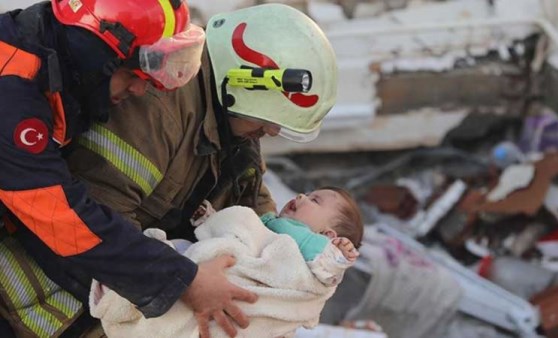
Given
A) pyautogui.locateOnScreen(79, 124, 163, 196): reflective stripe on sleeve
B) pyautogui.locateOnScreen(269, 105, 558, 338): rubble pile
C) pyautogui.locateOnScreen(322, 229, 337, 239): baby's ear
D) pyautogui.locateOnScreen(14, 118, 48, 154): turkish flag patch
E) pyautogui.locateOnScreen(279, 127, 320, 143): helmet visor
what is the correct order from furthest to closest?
pyautogui.locateOnScreen(269, 105, 558, 338): rubble pile, pyautogui.locateOnScreen(322, 229, 337, 239): baby's ear, pyautogui.locateOnScreen(279, 127, 320, 143): helmet visor, pyautogui.locateOnScreen(79, 124, 163, 196): reflective stripe on sleeve, pyautogui.locateOnScreen(14, 118, 48, 154): turkish flag patch

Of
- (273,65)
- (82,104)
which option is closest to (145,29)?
(82,104)

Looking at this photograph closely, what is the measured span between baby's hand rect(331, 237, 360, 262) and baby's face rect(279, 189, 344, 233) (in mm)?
180

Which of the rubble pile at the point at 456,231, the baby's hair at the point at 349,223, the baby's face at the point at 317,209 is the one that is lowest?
the rubble pile at the point at 456,231

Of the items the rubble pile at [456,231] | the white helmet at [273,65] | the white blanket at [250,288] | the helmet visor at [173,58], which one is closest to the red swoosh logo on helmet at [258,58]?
the white helmet at [273,65]

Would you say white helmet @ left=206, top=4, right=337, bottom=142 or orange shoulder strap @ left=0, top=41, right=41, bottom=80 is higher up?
orange shoulder strap @ left=0, top=41, right=41, bottom=80

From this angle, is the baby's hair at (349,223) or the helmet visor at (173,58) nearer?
the helmet visor at (173,58)

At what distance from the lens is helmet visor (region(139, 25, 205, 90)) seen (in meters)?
2.21

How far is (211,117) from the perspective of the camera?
2588 mm

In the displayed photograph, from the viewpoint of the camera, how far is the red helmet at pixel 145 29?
2.17 meters

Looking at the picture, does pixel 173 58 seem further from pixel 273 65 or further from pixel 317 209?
pixel 317 209

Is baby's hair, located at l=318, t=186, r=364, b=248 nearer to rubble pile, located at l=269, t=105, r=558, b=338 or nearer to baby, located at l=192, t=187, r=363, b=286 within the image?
baby, located at l=192, t=187, r=363, b=286

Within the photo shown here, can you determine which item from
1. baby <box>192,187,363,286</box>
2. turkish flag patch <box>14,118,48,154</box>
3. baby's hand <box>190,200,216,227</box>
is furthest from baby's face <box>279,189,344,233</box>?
turkish flag patch <box>14,118,48,154</box>

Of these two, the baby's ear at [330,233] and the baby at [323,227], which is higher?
the baby at [323,227]

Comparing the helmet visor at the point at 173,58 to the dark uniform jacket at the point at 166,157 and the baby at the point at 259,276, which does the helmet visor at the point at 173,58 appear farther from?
the baby at the point at 259,276
